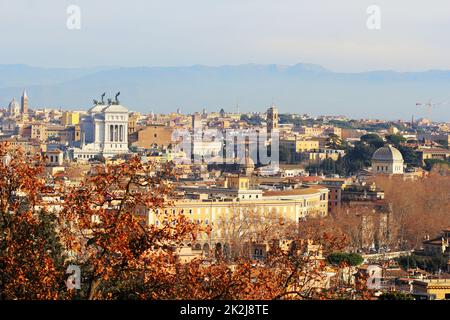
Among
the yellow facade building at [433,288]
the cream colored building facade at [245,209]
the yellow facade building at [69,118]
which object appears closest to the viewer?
the yellow facade building at [433,288]

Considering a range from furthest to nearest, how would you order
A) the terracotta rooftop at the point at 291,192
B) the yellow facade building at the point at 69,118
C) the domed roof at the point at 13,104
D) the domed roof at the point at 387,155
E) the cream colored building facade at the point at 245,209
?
1. the domed roof at the point at 13,104
2. the yellow facade building at the point at 69,118
3. the domed roof at the point at 387,155
4. the terracotta rooftop at the point at 291,192
5. the cream colored building facade at the point at 245,209

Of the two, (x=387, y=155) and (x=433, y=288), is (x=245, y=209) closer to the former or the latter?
(x=433, y=288)

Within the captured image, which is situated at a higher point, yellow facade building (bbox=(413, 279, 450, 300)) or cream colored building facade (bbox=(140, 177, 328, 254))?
yellow facade building (bbox=(413, 279, 450, 300))

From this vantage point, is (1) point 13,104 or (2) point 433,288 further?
(1) point 13,104

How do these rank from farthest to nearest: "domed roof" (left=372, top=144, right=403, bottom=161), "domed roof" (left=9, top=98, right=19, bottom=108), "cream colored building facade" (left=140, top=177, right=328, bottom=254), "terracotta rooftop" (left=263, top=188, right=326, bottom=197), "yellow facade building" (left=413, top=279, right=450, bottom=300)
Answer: "domed roof" (left=9, top=98, right=19, bottom=108) → "domed roof" (left=372, top=144, right=403, bottom=161) → "terracotta rooftop" (left=263, top=188, right=326, bottom=197) → "cream colored building facade" (left=140, top=177, right=328, bottom=254) → "yellow facade building" (left=413, top=279, right=450, bottom=300)

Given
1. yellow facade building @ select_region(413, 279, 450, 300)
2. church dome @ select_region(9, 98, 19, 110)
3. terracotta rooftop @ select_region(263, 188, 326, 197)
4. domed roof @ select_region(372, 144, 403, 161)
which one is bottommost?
terracotta rooftop @ select_region(263, 188, 326, 197)

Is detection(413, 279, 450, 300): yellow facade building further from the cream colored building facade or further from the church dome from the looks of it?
the church dome

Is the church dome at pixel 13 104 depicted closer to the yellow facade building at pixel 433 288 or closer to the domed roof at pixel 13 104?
the domed roof at pixel 13 104

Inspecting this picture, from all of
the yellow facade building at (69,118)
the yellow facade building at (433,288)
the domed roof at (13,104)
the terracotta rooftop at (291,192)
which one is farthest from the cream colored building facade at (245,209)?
the domed roof at (13,104)

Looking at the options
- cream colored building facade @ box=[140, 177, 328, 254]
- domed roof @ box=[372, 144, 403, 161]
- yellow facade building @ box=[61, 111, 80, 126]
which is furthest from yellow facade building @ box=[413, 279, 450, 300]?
yellow facade building @ box=[61, 111, 80, 126]

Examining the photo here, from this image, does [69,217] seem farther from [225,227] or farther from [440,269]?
[225,227]

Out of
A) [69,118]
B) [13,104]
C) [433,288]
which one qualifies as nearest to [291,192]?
[433,288]

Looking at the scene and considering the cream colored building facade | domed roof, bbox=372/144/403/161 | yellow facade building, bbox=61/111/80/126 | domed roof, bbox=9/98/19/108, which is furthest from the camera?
domed roof, bbox=9/98/19/108
